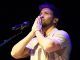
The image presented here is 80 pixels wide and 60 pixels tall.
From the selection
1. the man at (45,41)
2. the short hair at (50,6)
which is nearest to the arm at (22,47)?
the man at (45,41)

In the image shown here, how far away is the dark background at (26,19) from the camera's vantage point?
3.43m

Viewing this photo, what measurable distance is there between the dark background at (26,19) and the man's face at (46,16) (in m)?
0.24

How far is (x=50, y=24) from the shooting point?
2914 millimetres

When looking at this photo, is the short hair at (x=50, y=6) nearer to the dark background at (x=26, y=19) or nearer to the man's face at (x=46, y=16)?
the man's face at (x=46, y=16)

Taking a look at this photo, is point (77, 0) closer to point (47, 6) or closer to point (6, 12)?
point (47, 6)

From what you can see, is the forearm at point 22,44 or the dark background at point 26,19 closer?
the forearm at point 22,44

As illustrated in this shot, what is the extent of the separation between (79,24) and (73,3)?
31 centimetres

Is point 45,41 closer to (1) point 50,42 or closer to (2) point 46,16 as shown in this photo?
(1) point 50,42

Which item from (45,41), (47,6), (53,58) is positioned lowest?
(53,58)

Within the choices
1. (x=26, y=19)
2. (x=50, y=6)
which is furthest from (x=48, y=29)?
(x=26, y=19)

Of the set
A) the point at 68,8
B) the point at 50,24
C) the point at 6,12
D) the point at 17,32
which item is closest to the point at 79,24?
the point at 68,8

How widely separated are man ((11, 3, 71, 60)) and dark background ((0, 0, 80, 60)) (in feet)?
0.61

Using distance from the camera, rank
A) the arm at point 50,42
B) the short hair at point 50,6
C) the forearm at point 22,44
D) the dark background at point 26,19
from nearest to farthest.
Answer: the arm at point 50,42 → the forearm at point 22,44 → the short hair at point 50,6 → the dark background at point 26,19

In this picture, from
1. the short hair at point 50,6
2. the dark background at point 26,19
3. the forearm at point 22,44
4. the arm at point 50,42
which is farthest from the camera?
the dark background at point 26,19
